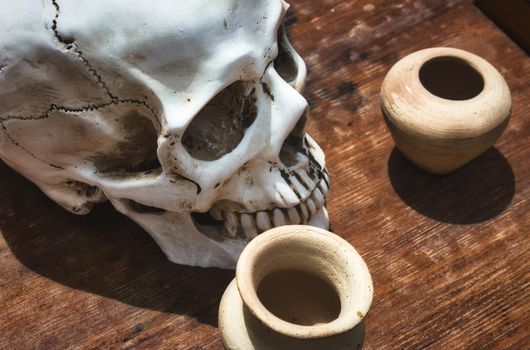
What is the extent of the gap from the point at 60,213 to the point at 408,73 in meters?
0.80

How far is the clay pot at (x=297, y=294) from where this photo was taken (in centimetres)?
94

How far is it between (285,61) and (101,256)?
55cm

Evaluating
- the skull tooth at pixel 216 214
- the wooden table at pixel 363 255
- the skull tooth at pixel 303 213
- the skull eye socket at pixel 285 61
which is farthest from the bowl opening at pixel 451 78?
the skull tooth at pixel 216 214

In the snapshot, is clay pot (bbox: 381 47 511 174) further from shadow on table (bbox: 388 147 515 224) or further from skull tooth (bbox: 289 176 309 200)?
skull tooth (bbox: 289 176 309 200)

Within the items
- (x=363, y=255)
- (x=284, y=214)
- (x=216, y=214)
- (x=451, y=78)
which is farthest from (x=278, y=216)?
(x=451, y=78)

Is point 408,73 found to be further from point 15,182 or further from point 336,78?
point 15,182

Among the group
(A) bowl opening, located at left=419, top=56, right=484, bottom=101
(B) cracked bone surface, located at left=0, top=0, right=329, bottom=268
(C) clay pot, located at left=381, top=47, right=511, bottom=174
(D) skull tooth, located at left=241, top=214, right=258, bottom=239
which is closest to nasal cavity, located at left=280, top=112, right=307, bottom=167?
(B) cracked bone surface, located at left=0, top=0, right=329, bottom=268

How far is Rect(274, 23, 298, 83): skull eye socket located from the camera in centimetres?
129

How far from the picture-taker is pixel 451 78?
1493mm

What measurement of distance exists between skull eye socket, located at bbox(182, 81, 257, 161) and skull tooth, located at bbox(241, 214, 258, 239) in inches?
5.7

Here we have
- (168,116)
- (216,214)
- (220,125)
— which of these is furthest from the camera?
(216,214)

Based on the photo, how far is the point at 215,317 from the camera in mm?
1298

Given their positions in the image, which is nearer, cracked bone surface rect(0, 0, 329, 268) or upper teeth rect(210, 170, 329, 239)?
cracked bone surface rect(0, 0, 329, 268)

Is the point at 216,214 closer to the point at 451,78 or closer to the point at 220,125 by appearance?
the point at 220,125
